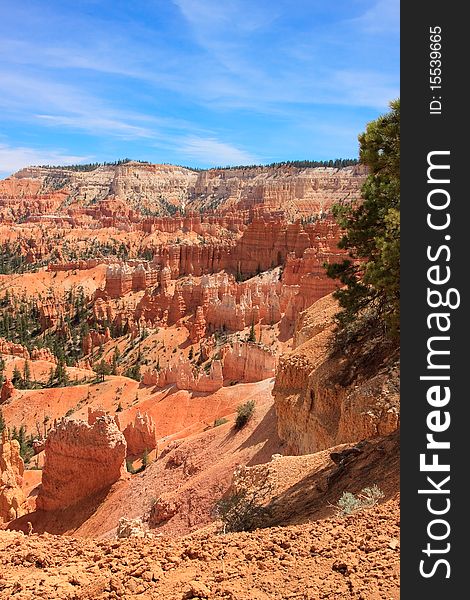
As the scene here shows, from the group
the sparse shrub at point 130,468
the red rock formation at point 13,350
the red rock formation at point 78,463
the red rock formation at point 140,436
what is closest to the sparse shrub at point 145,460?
the sparse shrub at point 130,468

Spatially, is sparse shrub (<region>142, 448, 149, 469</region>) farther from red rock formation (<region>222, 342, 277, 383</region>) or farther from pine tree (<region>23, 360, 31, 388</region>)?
pine tree (<region>23, 360, 31, 388</region>)

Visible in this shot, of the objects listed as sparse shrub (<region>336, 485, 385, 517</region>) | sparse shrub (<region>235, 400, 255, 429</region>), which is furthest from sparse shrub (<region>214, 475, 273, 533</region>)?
sparse shrub (<region>235, 400, 255, 429</region>)

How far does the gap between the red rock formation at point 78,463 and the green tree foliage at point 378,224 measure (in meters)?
11.4

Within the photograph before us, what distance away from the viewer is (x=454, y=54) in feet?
16.1

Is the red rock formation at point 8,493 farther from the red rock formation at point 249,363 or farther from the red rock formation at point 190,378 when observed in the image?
the red rock formation at point 249,363

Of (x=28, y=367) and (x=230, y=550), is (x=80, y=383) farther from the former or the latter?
(x=230, y=550)

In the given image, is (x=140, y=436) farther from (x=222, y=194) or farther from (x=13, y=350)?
(x=222, y=194)

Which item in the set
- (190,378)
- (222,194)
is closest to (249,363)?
(190,378)

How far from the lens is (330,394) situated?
12.5 m

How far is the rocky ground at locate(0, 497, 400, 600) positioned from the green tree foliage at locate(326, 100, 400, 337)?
368cm

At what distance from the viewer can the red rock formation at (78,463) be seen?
18.7 m

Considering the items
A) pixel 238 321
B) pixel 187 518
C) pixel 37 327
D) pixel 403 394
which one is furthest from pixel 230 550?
pixel 37 327

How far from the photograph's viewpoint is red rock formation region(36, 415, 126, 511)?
1873cm

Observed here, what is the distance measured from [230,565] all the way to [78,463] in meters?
15.4
